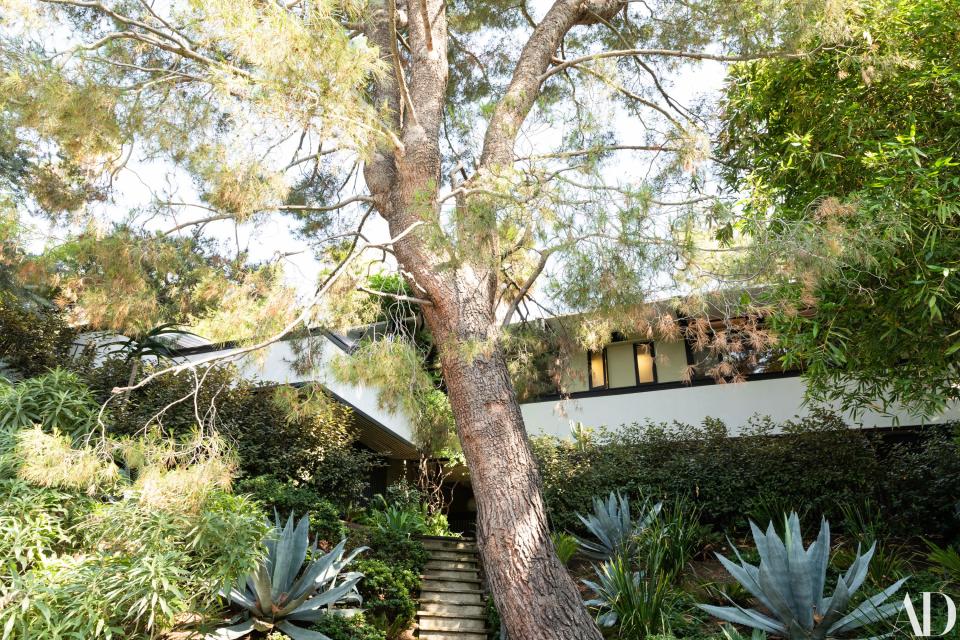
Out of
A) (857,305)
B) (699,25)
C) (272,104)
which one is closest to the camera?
(272,104)

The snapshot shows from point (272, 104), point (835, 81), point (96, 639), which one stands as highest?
point (835, 81)

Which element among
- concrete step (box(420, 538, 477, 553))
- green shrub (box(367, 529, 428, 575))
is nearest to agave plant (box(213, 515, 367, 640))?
green shrub (box(367, 529, 428, 575))

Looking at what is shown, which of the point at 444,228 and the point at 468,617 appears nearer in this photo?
the point at 444,228

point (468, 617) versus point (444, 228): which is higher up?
point (444, 228)

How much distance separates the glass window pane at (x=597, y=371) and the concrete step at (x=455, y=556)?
5.11m

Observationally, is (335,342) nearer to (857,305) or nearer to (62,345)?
(62,345)

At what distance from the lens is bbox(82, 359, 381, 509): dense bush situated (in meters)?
8.32

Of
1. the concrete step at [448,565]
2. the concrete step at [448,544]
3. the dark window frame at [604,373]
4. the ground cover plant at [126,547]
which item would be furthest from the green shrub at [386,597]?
the dark window frame at [604,373]

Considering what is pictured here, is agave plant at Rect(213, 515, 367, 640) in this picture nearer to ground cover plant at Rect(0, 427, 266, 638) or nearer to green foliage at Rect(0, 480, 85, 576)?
ground cover plant at Rect(0, 427, 266, 638)

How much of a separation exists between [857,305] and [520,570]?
11.2 ft

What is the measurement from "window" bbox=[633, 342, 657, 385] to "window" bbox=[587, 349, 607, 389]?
63cm

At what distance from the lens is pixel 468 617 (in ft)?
25.3

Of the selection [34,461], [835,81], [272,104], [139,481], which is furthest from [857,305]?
[34,461]

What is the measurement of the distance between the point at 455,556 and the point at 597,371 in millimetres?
5593
